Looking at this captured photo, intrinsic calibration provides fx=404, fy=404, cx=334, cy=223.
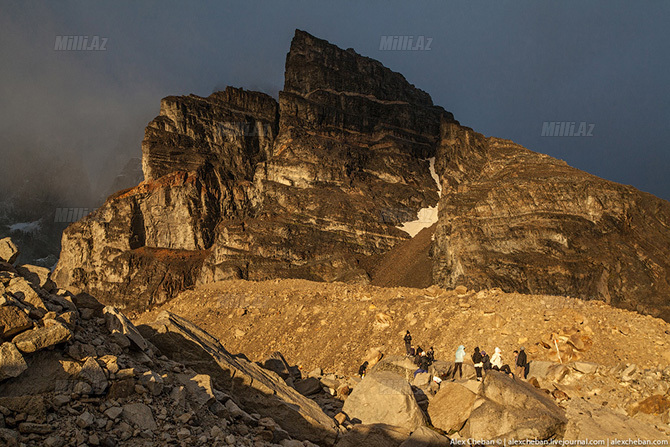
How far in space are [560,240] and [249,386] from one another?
41.4m

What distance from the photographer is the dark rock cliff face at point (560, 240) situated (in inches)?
1505

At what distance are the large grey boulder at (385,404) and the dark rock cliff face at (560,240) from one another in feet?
99.3

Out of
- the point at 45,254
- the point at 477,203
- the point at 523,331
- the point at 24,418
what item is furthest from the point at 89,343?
the point at 45,254

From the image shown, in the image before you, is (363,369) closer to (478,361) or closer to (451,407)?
(478,361)

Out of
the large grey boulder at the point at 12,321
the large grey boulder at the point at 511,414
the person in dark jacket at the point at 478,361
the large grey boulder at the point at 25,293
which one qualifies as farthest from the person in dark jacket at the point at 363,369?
the large grey boulder at the point at 12,321

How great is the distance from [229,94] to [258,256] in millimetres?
48019

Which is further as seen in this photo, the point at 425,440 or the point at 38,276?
the point at 38,276

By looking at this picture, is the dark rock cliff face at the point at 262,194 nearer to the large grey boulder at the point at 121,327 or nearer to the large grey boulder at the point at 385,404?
the large grey boulder at the point at 385,404

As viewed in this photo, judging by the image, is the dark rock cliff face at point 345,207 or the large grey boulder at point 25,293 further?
the dark rock cliff face at point 345,207

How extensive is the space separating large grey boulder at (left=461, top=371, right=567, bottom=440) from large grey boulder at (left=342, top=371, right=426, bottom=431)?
50.5 inches

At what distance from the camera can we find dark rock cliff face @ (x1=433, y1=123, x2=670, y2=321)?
1505 inches

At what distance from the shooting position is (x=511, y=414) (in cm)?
883

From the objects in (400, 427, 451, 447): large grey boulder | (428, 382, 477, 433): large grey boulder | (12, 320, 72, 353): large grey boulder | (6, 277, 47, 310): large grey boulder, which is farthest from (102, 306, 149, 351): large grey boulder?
(428, 382, 477, 433): large grey boulder

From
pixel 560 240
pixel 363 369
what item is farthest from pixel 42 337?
pixel 560 240
